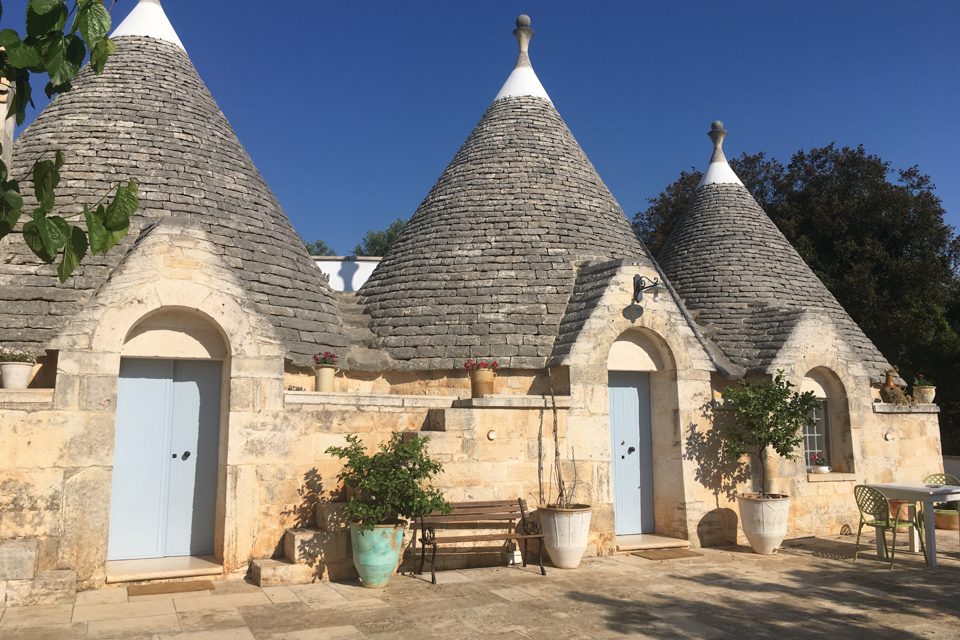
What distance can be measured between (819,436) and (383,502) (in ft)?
28.2

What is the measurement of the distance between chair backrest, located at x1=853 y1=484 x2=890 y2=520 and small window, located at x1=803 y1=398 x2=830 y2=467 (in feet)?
11.3

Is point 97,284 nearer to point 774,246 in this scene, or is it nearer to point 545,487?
point 545,487

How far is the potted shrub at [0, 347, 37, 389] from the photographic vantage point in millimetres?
7184

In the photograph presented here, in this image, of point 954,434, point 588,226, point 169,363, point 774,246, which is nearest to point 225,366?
point 169,363

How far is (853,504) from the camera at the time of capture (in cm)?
1188

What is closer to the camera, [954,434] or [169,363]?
[169,363]

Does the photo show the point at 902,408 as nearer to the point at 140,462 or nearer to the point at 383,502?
the point at 383,502

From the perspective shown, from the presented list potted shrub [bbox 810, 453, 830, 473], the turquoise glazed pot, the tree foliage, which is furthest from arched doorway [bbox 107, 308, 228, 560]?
the tree foliage

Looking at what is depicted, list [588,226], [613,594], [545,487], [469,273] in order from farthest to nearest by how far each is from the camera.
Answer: [588,226]
[469,273]
[545,487]
[613,594]

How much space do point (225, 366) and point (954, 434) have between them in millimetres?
22421

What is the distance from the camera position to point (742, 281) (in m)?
14.1

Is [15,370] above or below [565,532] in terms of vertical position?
above

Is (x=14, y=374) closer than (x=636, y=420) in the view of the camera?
Yes

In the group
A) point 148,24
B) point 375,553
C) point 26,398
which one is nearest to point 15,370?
point 26,398
